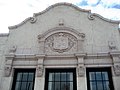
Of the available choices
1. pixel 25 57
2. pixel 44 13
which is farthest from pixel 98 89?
pixel 44 13

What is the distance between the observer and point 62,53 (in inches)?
269

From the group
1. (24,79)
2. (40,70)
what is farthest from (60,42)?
(24,79)

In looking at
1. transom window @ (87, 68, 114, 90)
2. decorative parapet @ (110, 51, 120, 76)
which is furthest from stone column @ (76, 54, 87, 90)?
decorative parapet @ (110, 51, 120, 76)

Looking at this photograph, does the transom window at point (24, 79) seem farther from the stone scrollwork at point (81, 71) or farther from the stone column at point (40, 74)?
the stone scrollwork at point (81, 71)

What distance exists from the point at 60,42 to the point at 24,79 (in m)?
2.17

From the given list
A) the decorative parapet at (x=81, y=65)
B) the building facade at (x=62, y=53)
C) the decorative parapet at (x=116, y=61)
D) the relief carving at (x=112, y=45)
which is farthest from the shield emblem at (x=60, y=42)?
the decorative parapet at (x=116, y=61)

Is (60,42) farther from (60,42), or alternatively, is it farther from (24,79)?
(24,79)

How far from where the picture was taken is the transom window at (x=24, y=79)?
6457mm

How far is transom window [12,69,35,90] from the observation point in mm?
6457

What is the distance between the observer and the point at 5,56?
22.7 feet

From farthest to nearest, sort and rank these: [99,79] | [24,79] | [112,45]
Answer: [112,45], [24,79], [99,79]

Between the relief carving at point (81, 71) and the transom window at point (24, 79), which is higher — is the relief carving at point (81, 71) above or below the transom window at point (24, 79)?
above

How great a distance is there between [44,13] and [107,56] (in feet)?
11.9

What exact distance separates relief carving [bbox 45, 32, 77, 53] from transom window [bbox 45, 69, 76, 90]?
0.90 m
